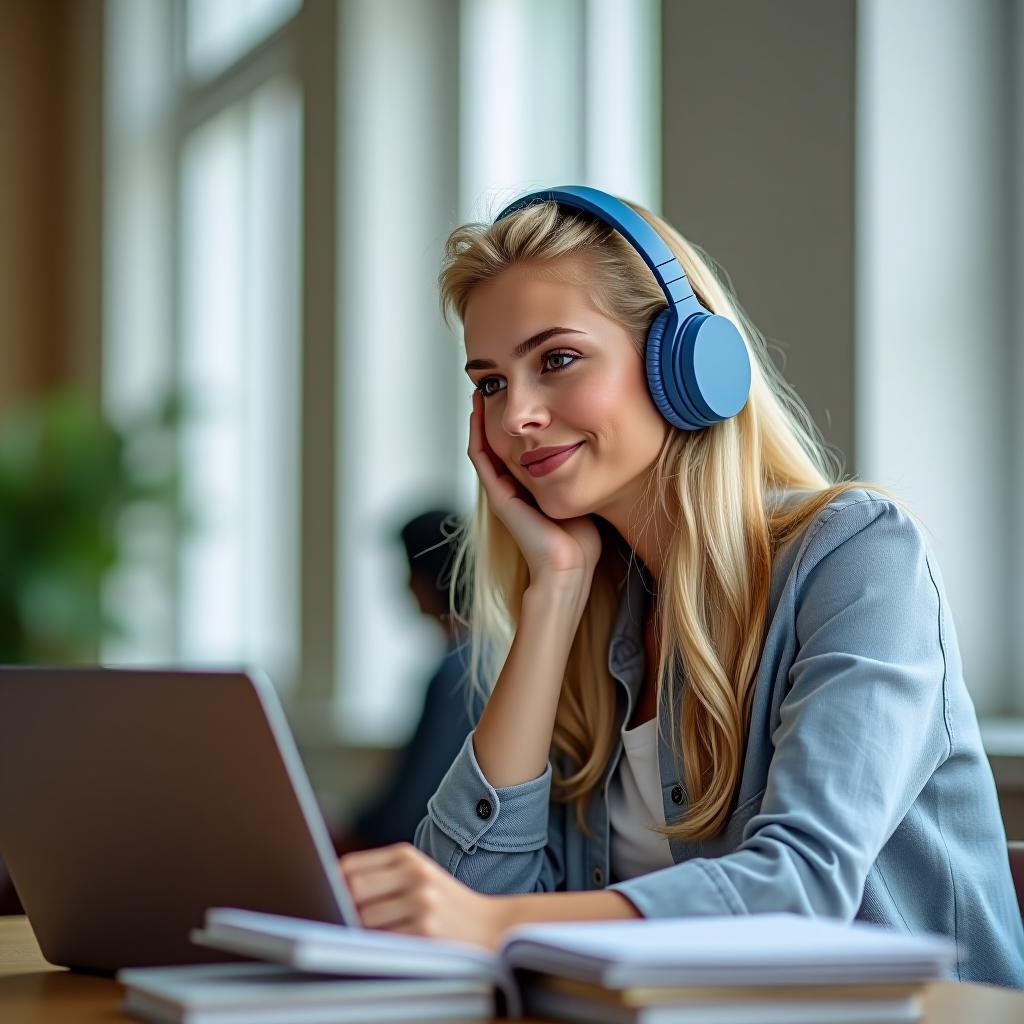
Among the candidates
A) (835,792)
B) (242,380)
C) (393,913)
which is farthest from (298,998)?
(242,380)

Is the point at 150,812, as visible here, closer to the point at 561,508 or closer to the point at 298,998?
the point at 298,998

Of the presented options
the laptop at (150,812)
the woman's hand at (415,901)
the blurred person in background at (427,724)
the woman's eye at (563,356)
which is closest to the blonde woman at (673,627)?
the woman's eye at (563,356)

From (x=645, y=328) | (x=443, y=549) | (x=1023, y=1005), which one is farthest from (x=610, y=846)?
(x=443, y=549)

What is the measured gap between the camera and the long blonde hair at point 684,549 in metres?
1.42

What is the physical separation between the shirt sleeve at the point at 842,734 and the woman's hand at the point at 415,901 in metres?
0.12

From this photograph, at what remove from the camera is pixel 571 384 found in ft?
5.08

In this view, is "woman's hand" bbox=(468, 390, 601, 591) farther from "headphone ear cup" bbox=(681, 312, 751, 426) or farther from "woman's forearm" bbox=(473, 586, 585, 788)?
"headphone ear cup" bbox=(681, 312, 751, 426)

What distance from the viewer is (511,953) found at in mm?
847

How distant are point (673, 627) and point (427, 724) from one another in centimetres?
131

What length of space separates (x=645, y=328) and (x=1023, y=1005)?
860 millimetres

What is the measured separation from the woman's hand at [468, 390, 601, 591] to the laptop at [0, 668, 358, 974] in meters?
0.67

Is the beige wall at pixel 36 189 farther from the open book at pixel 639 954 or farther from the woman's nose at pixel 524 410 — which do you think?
the open book at pixel 639 954

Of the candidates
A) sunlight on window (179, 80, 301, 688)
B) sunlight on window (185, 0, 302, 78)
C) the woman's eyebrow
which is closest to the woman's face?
the woman's eyebrow

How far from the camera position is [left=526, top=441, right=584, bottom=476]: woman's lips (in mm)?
1573
